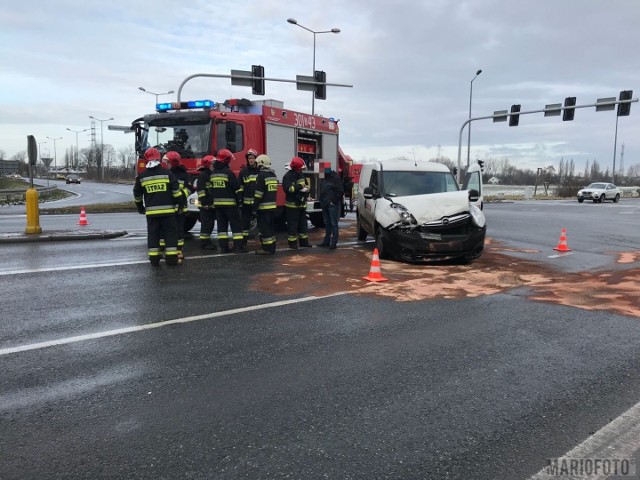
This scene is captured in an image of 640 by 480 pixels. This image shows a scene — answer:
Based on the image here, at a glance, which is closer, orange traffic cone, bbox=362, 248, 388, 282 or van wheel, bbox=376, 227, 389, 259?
orange traffic cone, bbox=362, 248, 388, 282

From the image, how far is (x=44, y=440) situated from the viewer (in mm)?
2928

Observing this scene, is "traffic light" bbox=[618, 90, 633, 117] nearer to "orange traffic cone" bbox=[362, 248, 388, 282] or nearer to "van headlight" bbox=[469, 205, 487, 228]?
"van headlight" bbox=[469, 205, 487, 228]

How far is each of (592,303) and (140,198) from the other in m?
7.14

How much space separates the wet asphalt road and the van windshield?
13.1ft

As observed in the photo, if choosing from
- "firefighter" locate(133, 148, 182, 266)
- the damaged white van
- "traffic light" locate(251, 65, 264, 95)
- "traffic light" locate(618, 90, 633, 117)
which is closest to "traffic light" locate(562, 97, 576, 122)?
"traffic light" locate(618, 90, 633, 117)

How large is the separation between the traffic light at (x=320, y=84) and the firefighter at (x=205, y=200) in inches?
557

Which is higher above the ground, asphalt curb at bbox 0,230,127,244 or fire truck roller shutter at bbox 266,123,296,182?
fire truck roller shutter at bbox 266,123,296,182

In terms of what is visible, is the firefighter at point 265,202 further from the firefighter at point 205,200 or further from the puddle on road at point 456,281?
the firefighter at point 205,200

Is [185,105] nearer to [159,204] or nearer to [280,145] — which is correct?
[280,145]

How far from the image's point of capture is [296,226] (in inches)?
428

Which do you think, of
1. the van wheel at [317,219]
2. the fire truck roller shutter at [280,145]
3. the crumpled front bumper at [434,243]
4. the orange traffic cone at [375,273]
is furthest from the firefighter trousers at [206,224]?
the van wheel at [317,219]

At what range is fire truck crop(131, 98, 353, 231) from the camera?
1134 centimetres

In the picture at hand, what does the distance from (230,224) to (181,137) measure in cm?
294

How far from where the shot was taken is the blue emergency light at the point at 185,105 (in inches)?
453
